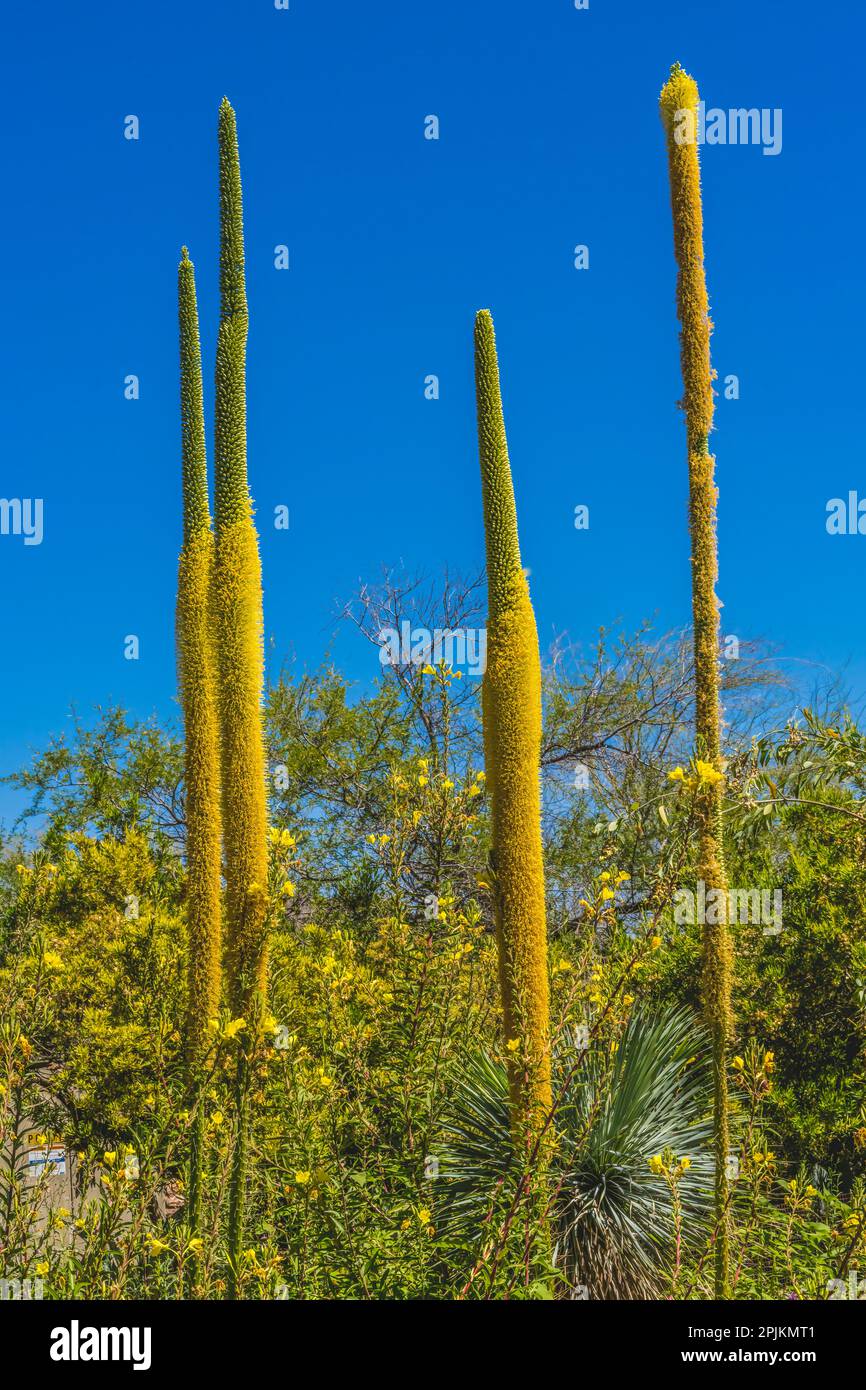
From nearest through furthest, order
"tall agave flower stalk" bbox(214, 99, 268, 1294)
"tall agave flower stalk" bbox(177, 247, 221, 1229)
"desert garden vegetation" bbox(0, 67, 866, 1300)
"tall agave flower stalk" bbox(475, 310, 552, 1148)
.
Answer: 1. "desert garden vegetation" bbox(0, 67, 866, 1300)
2. "tall agave flower stalk" bbox(475, 310, 552, 1148)
3. "tall agave flower stalk" bbox(214, 99, 268, 1294)
4. "tall agave flower stalk" bbox(177, 247, 221, 1229)

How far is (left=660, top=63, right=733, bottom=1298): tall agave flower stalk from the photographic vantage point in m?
3.19

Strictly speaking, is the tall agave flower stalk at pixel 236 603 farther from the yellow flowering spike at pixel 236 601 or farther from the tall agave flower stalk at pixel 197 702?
the tall agave flower stalk at pixel 197 702

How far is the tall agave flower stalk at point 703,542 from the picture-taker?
10.5ft

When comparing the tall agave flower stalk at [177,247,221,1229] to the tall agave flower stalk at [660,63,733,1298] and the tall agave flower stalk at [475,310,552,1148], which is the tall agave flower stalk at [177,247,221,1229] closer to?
the tall agave flower stalk at [475,310,552,1148]

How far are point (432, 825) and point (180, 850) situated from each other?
37.5 ft

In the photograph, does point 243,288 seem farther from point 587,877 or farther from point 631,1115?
point 587,877

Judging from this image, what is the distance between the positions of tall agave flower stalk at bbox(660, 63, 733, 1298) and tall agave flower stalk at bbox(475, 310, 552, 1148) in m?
2.07

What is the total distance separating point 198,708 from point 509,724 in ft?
9.82

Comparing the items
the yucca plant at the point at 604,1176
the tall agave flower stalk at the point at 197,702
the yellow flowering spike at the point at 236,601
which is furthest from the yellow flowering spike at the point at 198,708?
the yucca plant at the point at 604,1176

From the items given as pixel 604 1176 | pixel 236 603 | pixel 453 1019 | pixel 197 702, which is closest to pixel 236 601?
pixel 236 603

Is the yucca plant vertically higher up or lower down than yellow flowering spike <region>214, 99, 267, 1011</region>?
lower down

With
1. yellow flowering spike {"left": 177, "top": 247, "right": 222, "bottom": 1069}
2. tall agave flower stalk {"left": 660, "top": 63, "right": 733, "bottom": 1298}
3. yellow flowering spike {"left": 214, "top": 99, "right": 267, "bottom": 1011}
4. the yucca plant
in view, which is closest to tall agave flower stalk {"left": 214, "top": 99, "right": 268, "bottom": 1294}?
yellow flowering spike {"left": 214, "top": 99, "right": 267, "bottom": 1011}
